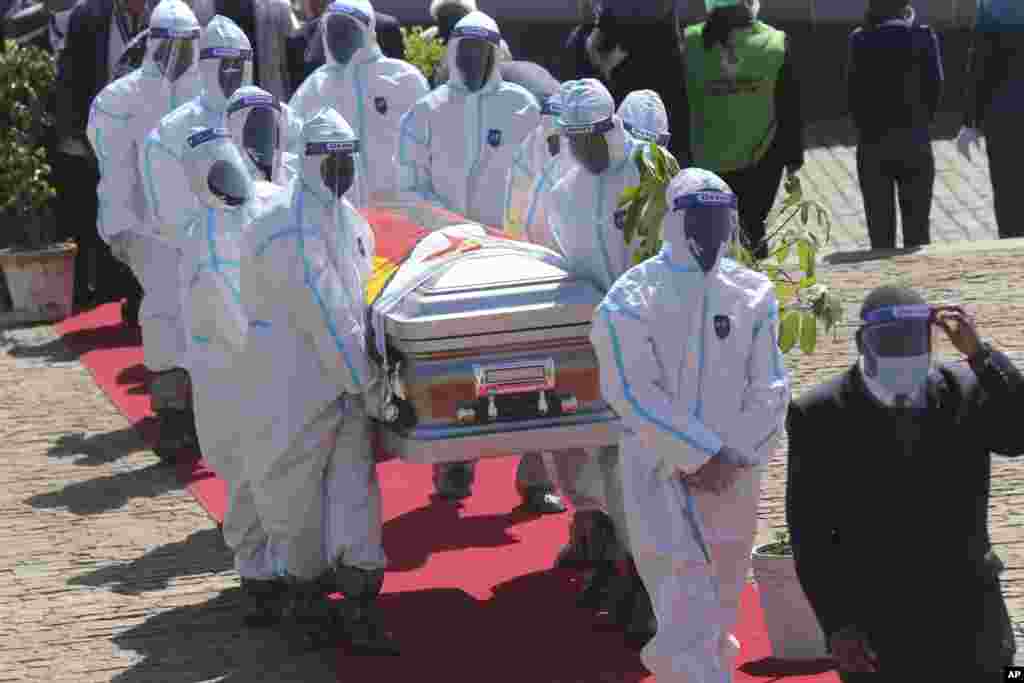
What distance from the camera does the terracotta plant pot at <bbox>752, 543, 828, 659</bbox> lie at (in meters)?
8.15

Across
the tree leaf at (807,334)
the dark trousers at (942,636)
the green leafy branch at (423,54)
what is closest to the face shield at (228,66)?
the green leafy branch at (423,54)

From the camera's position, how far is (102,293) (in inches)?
596

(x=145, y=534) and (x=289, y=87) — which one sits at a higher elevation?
(x=289, y=87)

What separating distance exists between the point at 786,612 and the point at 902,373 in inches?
78.5

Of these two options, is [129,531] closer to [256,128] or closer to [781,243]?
[256,128]

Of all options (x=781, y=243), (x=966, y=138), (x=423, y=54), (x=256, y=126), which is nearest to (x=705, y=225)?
(x=781, y=243)

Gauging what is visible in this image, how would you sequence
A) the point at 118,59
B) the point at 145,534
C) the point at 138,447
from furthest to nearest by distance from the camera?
the point at 118,59 → the point at 138,447 → the point at 145,534

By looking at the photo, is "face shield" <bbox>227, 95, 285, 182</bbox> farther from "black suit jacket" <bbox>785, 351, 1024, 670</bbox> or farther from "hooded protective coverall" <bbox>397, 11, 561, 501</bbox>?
"black suit jacket" <bbox>785, 351, 1024, 670</bbox>

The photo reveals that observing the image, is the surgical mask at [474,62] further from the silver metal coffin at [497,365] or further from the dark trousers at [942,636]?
the dark trousers at [942,636]

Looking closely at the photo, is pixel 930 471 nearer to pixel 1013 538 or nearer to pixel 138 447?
pixel 1013 538

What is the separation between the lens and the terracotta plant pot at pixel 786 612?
815 cm

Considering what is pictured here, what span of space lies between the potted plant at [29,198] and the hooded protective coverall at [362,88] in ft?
10.1

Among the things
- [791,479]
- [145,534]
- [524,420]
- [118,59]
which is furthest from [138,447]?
[791,479]

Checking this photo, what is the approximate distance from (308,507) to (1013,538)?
100 inches
